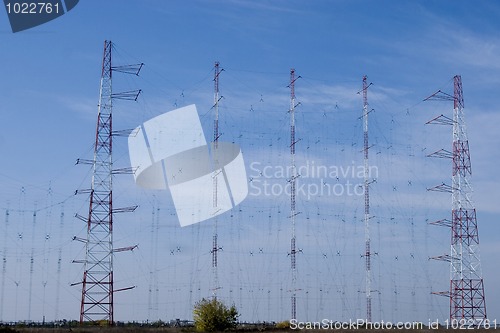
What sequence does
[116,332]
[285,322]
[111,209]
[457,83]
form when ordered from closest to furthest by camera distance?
1. [116,332]
2. [111,209]
3. [457,83]
4. [285,322]

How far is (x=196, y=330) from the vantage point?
88188mm

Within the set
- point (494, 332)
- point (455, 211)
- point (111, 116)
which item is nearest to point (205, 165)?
point (111, 116)

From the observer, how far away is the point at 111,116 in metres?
81.8

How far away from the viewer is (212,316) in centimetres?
8912

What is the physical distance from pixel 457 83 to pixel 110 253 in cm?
4560

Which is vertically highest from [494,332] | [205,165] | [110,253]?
[205,165]

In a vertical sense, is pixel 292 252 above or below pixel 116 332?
above

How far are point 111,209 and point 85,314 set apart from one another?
10642 mm

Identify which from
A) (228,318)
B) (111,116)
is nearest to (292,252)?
(228,318)

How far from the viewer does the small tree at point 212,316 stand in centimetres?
8886

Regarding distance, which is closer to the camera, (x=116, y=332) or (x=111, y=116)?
(x=116, y=332)

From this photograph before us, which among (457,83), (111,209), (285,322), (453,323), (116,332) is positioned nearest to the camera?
(116,332)

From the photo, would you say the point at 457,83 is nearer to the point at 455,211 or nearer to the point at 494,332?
the point at 455,211

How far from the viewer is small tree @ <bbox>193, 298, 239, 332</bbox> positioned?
292 feet
